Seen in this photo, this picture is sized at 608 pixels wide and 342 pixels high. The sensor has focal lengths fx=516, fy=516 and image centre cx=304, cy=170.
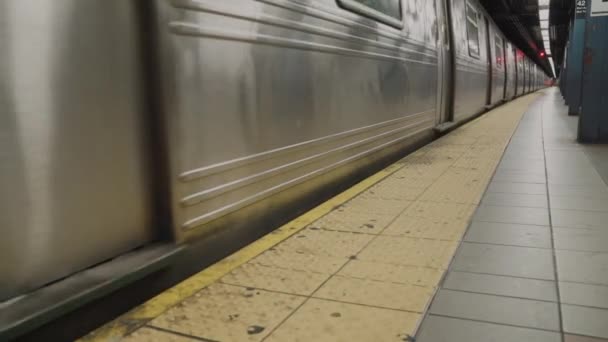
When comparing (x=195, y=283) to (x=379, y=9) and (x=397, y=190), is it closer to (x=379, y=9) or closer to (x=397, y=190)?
(x=397, y=190)

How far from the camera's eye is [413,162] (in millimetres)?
4906

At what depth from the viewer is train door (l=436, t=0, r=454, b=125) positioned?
6669 mm

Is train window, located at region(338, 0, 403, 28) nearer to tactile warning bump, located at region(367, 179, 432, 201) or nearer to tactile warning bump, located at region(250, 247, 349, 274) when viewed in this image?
tactile warning bump, located at region(367, 179, 432, 201)

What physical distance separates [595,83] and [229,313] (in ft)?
19.0

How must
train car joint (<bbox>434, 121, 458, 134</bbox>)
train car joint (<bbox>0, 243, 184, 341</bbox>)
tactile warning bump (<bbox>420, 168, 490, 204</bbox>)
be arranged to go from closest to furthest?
train car joint (<bbox>0, 243, 184, 341</bbox>), tactile warning bump (<bbox>420, 168, 490, 204</bbox>), train car joint (<bbox>434, 121, 458, 134</bbox>)

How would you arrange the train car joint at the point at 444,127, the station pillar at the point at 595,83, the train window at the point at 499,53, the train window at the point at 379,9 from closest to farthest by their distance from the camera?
the train window at the point at 379,9, the station pillar at the point at 595,83, the train car joint at the point at 444,127, the train window at the point at 499,53

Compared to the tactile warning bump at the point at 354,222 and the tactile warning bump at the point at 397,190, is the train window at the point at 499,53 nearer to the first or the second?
the tactile warning bump at the point at 397,190

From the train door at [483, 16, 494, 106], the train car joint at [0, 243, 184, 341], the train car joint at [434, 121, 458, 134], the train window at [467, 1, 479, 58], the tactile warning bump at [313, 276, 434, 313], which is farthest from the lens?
the train door at [483, 16, 494, 106]

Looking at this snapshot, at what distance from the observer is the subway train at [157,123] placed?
144 centimetres

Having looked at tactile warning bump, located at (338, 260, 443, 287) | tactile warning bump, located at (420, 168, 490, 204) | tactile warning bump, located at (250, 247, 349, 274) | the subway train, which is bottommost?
tactile warning bump, located at (338, 260, 443, 287)

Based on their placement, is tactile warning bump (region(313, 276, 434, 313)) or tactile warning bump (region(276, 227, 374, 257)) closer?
tactile warning bump (region(313, 276, 434, 313))

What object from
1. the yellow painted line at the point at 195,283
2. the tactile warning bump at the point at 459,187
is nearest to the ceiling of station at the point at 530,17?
the tactile warning bump at the point at 459,187

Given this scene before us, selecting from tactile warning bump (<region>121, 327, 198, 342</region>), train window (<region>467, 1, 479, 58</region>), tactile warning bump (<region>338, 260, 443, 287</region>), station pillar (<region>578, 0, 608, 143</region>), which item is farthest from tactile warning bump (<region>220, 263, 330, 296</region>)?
train window (<region>467, 1, 479, 58</region>)

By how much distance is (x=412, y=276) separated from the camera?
209 cm
